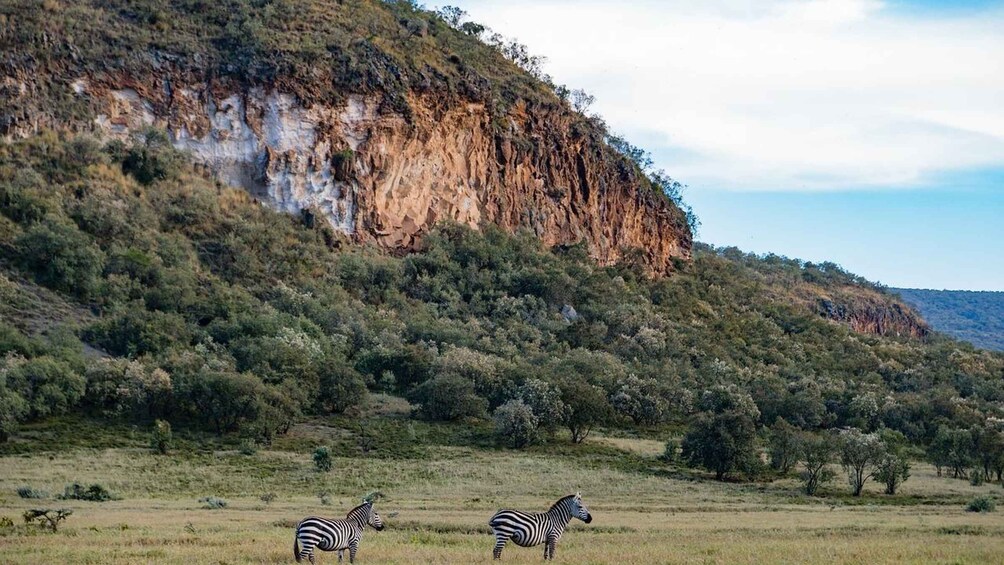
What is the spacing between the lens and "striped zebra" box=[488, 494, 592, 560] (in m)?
22.1

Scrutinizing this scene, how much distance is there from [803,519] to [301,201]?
203ft

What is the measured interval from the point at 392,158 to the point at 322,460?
4772 centimetres

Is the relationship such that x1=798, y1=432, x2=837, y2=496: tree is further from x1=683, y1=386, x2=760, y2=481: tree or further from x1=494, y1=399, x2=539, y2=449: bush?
x1=494, y1=399, x2=539, y2=449: bush

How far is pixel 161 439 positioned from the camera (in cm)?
5194

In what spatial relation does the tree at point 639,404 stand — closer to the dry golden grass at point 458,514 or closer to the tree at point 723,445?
the tree at point 723,445

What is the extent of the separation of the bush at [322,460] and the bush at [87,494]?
1226cm

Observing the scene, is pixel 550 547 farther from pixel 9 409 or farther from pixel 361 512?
pixel 9 409

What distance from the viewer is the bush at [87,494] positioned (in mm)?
36188

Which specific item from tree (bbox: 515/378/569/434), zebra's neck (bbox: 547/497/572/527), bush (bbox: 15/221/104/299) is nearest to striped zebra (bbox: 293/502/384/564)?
zebra's neck (bbox: 547/497/572/527)

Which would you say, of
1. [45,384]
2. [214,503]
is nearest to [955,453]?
[214,503]

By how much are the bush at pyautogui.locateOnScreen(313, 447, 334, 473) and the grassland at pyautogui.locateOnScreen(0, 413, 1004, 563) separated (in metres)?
0.79

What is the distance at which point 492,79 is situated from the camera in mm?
104812

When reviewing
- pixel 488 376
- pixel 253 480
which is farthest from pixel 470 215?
pixel 253 480

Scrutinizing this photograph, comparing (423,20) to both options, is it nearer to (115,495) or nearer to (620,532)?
(115,495)
